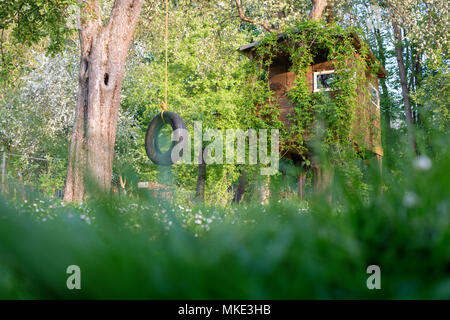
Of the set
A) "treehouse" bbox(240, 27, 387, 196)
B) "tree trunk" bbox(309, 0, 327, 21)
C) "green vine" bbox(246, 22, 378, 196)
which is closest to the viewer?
"green vine" bbox(246, 22, 378, 196)

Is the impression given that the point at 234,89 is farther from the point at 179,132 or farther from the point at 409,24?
the point at 179,132

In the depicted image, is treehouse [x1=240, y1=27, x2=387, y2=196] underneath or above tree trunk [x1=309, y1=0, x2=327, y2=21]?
underneath

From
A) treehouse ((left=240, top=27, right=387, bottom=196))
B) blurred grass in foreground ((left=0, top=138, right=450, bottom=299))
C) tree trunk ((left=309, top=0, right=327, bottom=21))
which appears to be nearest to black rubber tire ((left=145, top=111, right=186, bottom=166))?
treehouse ((left=240, top=27, right=387, bottom=196))

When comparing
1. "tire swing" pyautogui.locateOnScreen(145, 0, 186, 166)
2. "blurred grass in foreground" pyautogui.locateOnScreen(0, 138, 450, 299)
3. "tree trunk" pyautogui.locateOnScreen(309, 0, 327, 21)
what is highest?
"tree trunk" pyautogui.locateOnScreen(309, 0, 327, 21)

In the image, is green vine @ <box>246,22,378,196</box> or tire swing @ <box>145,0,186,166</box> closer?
tire swing @ <box>145,0,186,166</box>

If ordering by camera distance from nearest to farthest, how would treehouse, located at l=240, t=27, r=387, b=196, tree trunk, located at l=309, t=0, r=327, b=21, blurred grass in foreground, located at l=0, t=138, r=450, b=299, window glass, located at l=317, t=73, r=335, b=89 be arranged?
blurred grass in foreground, located at l=0, t=138, r=450, b=299 → treehouse, located at l=240, t=27, r=387, b=196 → window glass, located at l=317, t=73, r=335, b=89 → tree trunk, located at l=309, t=0, r=327, b=21

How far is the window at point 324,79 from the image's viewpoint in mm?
12180

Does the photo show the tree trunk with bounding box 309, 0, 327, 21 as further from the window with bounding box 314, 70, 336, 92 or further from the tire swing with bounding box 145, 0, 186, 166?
the tire swing with bounding box 145, 0, 186, 166

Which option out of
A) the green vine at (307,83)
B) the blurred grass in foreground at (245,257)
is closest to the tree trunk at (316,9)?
the green vine at (307,83)

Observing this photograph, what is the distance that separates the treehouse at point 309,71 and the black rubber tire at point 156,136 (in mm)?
5374

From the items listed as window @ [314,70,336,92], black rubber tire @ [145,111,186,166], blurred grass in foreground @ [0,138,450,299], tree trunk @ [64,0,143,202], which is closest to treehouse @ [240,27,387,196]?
window @ [314,70,336,92]

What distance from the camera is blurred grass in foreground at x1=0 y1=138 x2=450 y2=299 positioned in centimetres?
59

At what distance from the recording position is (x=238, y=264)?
63 centimetres

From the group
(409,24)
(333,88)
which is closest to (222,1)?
(333,88)
